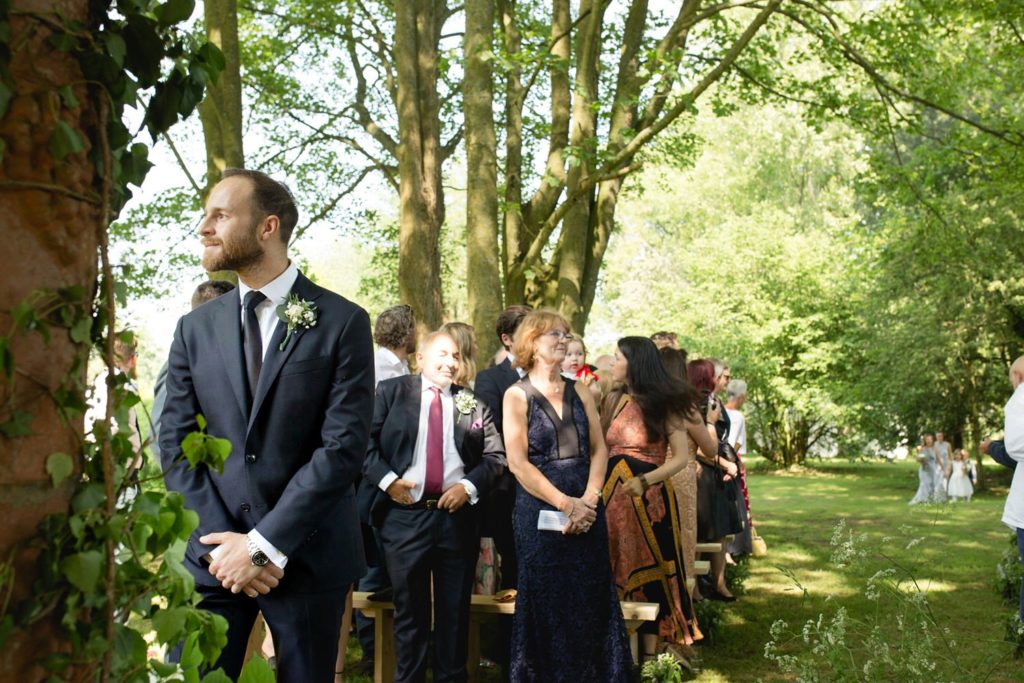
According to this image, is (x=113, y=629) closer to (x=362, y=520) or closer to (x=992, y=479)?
(x=362, y=520)

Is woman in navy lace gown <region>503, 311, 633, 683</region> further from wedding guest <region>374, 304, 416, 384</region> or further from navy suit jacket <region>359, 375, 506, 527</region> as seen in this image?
wedding guest <region>374, 304, 416, 384</region>

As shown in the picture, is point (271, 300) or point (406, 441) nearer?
point (271, 300)

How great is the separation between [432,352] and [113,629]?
16.9 feet

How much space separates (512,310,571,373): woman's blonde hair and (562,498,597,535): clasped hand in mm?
879

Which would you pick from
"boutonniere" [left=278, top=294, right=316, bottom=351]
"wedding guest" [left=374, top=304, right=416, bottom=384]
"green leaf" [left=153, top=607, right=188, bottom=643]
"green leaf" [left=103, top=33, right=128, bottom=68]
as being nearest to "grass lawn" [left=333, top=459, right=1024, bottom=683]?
"wedding guest" [left=374, top=304, right=416, bottom=384]

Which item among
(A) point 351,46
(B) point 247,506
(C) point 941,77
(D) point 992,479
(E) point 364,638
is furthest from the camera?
(D) point 992,479

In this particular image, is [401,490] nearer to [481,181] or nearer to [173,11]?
[173,11]

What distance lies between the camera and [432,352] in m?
7.02

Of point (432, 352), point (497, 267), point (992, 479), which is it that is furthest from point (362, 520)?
point (992, 479)

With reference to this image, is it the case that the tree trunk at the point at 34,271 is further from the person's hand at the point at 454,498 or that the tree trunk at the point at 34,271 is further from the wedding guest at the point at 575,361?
the wedding guest at the point at 575,361

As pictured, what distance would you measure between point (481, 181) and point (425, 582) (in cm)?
556

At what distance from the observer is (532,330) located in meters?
7.00

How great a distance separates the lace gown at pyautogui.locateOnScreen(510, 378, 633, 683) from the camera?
6918 mm

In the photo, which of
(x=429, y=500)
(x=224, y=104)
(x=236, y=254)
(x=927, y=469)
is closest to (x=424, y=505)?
(x=429, y=500)
